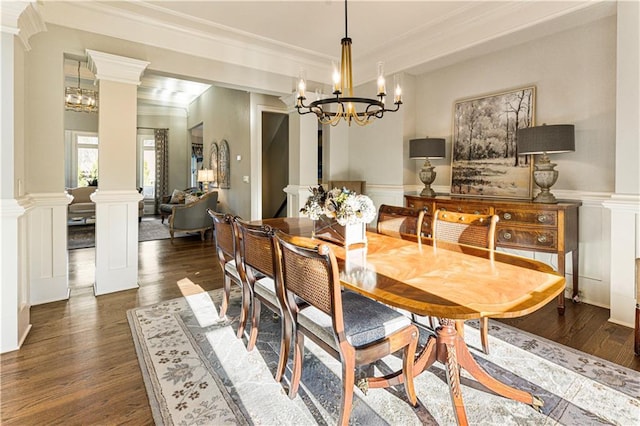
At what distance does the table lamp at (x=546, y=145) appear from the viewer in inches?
108

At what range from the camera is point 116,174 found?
3256 millimetres

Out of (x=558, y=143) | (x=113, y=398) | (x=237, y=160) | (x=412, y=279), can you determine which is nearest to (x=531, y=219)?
(x=558, y=143)

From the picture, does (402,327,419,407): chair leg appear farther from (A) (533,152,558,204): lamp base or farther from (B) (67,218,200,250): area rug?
(B) (67,218,200,250): area rug

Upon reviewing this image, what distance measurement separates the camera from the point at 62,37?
300 centimetres

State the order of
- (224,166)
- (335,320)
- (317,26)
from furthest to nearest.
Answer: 1. (224,166)
2. (317,26)
3. (335,320)

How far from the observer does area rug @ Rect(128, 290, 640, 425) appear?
1.56m

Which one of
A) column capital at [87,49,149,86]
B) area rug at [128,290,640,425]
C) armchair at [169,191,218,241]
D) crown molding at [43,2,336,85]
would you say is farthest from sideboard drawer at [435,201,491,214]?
armchair at [169,191,218,241]

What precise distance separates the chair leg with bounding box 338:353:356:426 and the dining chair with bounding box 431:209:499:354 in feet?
3.39

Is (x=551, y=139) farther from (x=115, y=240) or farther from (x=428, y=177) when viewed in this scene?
(x=115, y=240)

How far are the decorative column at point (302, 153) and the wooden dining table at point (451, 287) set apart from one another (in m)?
2.63

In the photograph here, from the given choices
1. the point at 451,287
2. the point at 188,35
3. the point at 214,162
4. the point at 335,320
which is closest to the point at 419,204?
the point at 451,287

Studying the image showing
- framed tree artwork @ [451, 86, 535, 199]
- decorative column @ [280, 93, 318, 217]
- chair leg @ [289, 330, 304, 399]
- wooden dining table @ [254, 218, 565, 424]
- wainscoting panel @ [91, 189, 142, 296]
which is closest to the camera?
wooden dining table @ [254, 218, 565, 424]

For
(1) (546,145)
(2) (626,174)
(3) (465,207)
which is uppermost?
(1) (546,145)

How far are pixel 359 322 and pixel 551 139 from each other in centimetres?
240
